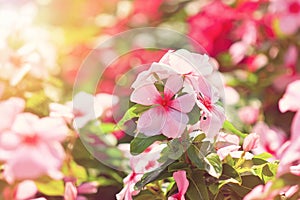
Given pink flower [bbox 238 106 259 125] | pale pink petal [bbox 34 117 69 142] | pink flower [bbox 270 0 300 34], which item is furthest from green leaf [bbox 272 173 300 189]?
pink flower [bbox 270 0 300 34]

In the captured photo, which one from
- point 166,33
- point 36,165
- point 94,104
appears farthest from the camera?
point 166,33

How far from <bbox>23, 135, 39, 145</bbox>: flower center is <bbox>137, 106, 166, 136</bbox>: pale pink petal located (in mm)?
228

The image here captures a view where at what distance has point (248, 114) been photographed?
139 centimetres

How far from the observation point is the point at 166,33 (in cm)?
165

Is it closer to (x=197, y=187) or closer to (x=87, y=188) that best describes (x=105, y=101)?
(x=87, y=188)

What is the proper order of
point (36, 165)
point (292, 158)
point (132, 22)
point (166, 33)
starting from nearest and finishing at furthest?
point (292, 158) → point (36, 165) → point (166, 33) → point (132, 22)

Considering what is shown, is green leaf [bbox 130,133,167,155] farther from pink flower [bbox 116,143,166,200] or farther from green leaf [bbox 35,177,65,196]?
green leaf [bbox 35,177,65,196]

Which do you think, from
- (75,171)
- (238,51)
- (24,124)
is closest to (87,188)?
(75,171)

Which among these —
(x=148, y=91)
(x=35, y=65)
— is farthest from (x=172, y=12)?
(x=148, y=91)

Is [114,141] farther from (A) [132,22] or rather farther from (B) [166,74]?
(A) [132,22]

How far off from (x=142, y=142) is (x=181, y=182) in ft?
0.22

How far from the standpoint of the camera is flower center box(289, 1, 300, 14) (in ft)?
4.98

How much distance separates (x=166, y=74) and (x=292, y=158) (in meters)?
0.18

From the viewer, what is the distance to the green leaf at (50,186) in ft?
3.63
